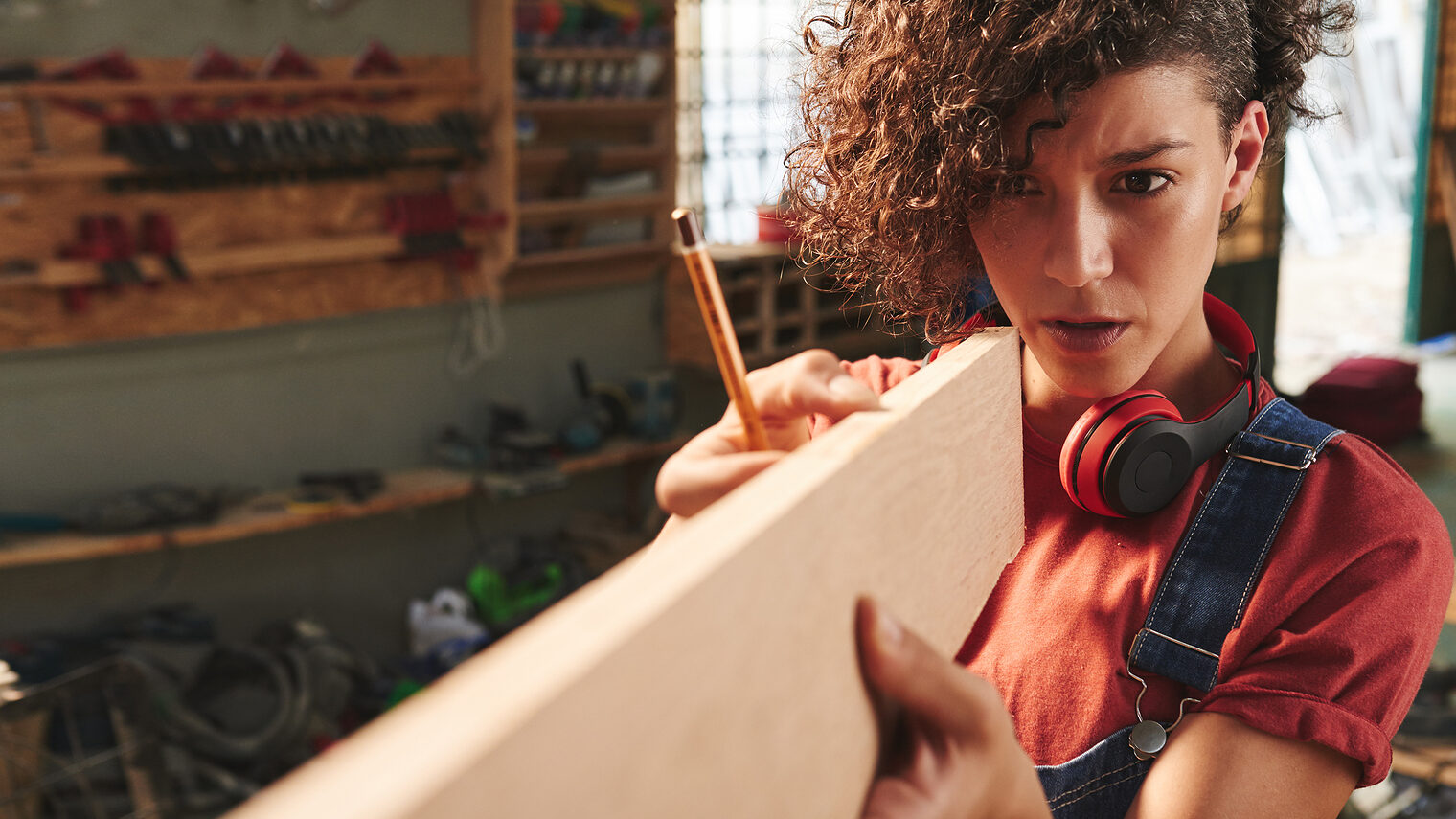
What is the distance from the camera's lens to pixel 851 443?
55cm

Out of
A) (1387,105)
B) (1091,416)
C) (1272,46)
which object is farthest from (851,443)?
(1387,105)

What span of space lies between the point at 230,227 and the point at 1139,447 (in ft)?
12.1

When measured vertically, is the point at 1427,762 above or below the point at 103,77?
below

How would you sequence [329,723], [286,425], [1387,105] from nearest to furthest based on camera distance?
1. [329,723]
2. [286,425]
3. [1387,105]

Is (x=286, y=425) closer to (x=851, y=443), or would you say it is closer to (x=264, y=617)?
(x=264, y=617)

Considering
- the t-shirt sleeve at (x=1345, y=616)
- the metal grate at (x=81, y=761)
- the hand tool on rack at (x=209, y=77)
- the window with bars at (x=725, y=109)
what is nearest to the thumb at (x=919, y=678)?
the t-shirt sleeve at (x=1345, y=616)

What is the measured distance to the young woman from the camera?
80cm

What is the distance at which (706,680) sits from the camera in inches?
16.3

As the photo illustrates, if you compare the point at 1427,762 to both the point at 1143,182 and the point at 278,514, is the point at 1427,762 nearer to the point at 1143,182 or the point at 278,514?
the point at 1143,182

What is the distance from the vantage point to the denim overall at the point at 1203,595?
0.87 m

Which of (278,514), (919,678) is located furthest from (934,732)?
(278,514)

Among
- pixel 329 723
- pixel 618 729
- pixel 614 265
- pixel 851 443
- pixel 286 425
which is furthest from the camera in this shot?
pixel 614 265

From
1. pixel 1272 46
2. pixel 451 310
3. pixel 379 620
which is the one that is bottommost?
pixel 379 620

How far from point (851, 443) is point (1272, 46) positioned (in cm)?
71
